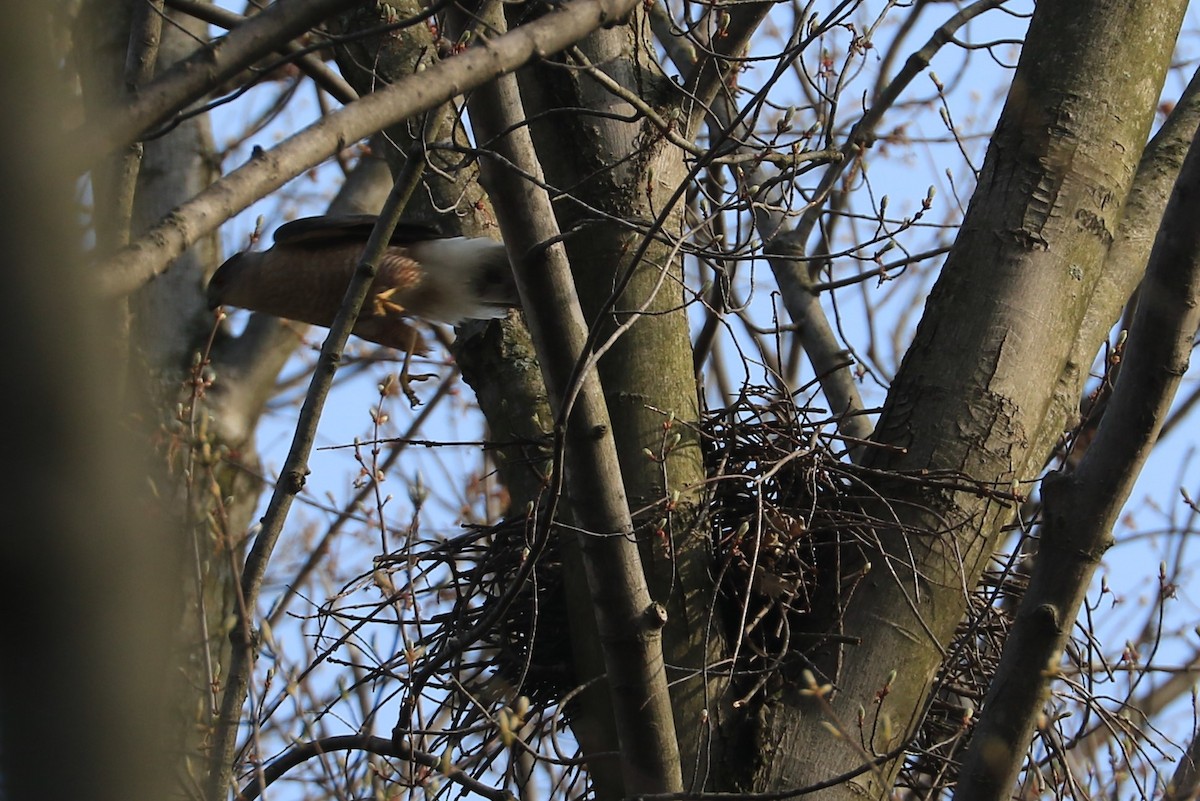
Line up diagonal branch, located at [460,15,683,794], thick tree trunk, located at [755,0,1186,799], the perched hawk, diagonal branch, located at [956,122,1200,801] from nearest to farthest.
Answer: diagonal branch, located at [956,122,1200,801], diagonal branch, located at [460,15,683,794], thick tree trunk, located at [755,0,1186,799], the perched hawk

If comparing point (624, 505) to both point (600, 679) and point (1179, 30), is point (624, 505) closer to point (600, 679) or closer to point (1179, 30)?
point (600, 679)

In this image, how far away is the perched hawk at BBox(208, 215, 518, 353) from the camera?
413 cm

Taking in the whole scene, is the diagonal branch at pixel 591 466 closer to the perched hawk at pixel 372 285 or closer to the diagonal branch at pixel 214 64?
the diagonal branch at pixel 214 64

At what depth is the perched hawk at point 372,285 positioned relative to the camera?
13.5ft

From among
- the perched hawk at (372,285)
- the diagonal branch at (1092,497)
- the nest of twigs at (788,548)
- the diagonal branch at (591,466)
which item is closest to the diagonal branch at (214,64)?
the diagonal branch at (591,466)

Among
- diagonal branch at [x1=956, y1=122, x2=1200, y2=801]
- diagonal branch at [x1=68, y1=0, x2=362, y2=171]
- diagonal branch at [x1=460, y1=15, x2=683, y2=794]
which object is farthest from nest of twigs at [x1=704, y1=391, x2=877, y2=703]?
diagonal branch at [x1=68, y1=0, x2=362, y2=171]

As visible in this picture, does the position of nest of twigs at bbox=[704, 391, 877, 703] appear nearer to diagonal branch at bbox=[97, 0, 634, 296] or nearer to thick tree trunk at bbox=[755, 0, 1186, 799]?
thick tree trunk at bbox=[755, 0, 1186, 799]

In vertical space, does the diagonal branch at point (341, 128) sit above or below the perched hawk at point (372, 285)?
below

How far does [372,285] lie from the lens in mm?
4230

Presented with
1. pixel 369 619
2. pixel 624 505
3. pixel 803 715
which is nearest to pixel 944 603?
pixel 803 715

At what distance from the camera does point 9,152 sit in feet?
3.28

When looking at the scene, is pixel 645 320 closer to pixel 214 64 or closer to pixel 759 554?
pixel 759 554

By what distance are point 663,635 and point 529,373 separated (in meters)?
0.84

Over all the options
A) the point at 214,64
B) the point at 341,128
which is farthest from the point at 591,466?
the point at 214,64
